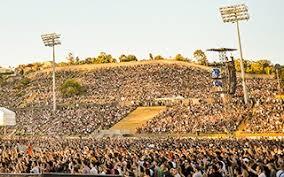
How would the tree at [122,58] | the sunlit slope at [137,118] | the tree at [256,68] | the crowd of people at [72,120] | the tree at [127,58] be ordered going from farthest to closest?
the tree at [122,58], the tree at [127,58], the tree at [256,68], the sunlit slope at [137,118], the crowd of people at [72,120]

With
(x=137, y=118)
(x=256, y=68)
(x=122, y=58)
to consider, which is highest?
(x=122, y=58)

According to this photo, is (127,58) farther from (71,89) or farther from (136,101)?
(136,101)

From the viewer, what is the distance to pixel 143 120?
5969 centimetres

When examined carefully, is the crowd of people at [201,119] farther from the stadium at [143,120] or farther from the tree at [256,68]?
the tree at [256,68]

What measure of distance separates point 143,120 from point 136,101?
15325 mm

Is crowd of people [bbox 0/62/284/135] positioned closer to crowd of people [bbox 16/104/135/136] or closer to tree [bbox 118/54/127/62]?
crowd of people [bbox 16/104/135/136]

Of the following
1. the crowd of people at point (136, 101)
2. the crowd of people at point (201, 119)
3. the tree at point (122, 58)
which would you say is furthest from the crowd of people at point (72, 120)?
the tree at point (122, 58)

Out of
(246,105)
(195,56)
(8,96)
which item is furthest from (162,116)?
(195,56)

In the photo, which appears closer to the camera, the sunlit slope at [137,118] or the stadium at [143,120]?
the stadium at [143,120]

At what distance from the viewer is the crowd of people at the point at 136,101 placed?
153ft

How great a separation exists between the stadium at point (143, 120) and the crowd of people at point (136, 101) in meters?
0.19

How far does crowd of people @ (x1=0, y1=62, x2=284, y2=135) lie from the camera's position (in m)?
46.5

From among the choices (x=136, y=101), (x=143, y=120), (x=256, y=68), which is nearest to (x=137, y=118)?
(x=143, y=120)

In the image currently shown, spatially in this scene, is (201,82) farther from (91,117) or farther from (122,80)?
(91,117)
